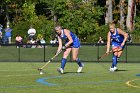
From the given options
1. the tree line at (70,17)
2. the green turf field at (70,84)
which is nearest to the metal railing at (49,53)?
the tree line at (70,17)

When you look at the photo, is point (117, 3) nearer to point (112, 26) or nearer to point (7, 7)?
point (7, 7)

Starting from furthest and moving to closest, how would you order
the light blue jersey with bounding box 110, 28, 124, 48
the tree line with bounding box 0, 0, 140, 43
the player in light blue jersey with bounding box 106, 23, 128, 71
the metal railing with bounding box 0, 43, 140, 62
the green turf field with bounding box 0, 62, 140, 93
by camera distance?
1. the tree line with bounding box 0, 0, 140, 43
2. the metal railing with bounding box 0, 43, 140, 62
3. the light blue jersey with bounding box 110, 28, 124, 48
4. the player in light blue jersey with bounding box 106, 23, 128, 71
5. the green turf field with bounding box 0, 62, 140, 93

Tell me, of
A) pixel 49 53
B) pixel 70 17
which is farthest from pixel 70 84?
pixel 70 17

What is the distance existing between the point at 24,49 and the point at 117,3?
138ft

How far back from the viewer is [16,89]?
1448cm

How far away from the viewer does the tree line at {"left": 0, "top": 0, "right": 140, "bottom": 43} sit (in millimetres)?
46878

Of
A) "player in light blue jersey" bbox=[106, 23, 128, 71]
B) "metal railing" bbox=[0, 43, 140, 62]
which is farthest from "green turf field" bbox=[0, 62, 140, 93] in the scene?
"metal railing" bbox=[0, 43, 140, 62]

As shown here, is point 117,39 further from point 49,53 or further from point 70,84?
point 49,53

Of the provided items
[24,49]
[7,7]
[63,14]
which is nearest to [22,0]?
[7,7]

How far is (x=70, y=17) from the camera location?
2034 inches

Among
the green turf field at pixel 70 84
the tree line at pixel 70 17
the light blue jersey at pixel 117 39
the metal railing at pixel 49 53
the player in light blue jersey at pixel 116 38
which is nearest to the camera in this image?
the green turf field at pixel 70 84

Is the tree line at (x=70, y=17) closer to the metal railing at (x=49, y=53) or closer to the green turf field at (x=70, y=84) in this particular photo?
the metal railing at (x=49, y=53)

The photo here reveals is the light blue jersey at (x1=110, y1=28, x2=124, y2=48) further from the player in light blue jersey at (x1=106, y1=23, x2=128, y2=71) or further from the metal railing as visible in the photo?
the metal railing

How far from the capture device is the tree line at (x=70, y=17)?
46878 mm
